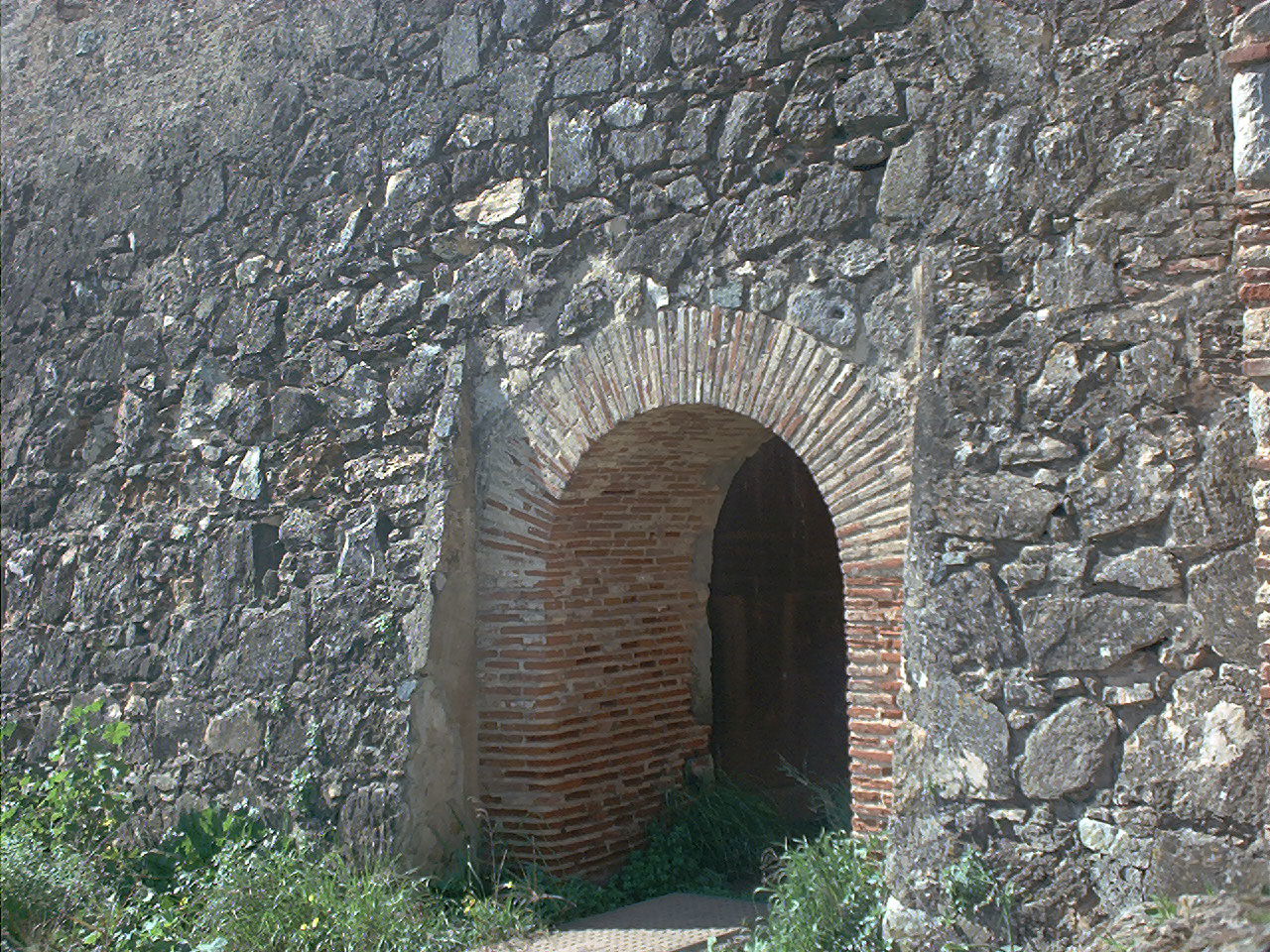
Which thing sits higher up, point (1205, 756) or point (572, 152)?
point (572, 152)

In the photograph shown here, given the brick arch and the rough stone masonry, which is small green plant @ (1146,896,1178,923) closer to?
the rough stone masonry

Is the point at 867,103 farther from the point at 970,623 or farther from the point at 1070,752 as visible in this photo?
the point at 1070,752

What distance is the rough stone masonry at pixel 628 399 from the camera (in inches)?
141

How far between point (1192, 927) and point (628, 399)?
271 centimetres

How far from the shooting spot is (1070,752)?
144 inches

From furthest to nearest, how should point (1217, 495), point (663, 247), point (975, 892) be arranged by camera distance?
point (663, 247) < point (975, 892) < point (1217, 495)

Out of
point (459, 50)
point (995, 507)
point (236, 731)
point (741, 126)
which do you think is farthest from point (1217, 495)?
point (236, 731)

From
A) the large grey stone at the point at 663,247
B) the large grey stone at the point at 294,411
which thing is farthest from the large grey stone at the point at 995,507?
the large grey stone at the point at 294,411

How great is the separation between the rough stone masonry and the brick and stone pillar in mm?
13

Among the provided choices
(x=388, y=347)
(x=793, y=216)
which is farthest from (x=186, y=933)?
(x=793, y=216)

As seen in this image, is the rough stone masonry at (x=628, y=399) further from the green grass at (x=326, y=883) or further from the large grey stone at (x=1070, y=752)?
the green grass at (x=326, y=883)

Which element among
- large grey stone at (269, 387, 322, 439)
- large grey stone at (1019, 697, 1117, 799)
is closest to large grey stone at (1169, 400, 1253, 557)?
large grey stone at (1019, 697, 1117, 799)

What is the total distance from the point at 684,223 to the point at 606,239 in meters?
0.39

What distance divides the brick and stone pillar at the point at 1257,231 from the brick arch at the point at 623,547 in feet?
4.25
